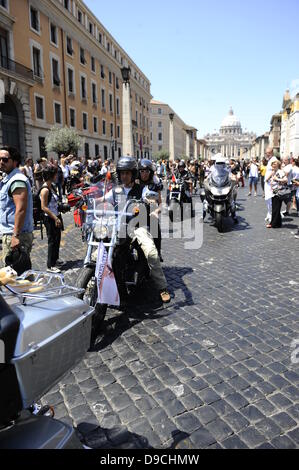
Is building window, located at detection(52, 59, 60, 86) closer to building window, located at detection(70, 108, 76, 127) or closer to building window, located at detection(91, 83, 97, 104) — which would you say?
building window, located at detection(70, 108, 76, 127)

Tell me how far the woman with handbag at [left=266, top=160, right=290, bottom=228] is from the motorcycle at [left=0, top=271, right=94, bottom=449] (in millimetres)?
8136

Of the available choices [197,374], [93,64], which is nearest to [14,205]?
[197,374]

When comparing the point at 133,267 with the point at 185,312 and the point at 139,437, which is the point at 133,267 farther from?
the point at 139,437

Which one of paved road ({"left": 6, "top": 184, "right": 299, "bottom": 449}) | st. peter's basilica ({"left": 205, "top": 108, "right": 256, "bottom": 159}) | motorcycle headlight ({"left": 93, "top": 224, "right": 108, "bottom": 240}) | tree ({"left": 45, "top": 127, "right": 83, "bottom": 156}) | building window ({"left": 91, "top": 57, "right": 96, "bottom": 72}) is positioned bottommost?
paved road ({"left": 6, "top": 184, "right": 299, "bottom": 449})

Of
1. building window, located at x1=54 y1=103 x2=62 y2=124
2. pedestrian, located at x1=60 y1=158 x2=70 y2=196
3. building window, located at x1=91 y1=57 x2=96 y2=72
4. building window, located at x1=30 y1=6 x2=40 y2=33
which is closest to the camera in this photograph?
pedestrian, located at x1=60 y1=158 x2=70 y2=196

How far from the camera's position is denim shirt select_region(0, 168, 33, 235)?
3707 mm

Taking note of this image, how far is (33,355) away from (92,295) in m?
2.22

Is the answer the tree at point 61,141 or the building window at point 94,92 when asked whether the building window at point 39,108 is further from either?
the building window at point 94,92

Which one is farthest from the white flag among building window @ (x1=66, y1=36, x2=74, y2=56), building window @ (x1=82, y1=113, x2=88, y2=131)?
building window @ (x1=82, y1=113, x2=88, y2=131)

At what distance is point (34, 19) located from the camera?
2662cm

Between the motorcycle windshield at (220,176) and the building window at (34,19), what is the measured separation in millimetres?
23852

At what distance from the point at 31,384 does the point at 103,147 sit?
42.1 meters

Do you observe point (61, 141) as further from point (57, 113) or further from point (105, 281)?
point (105, 281)

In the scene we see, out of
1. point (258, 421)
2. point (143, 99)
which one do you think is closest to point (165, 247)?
point (258, 421)
